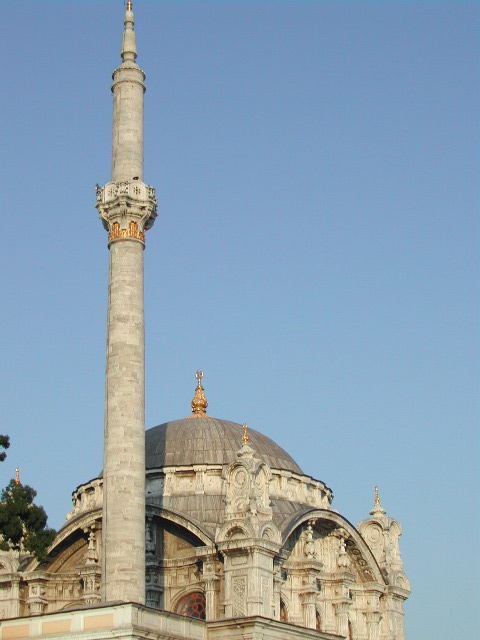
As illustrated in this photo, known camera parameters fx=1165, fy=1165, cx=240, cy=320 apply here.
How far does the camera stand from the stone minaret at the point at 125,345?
33.4m

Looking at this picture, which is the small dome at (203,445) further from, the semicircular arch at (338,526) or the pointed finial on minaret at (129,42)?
the pointed finial on minaret at (129,42)

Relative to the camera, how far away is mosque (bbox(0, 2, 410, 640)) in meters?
33.5

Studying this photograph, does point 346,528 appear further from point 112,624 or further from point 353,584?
point 112,624

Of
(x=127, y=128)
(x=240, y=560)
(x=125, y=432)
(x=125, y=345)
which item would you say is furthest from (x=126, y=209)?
(x=240, y=560)

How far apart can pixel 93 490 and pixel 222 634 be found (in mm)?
10550

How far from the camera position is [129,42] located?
40000 millimetres

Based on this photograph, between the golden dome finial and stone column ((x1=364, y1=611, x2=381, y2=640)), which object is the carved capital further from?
stone column ((x1=364, y1=611, x2=381, y2=640))

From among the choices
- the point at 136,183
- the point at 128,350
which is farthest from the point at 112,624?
the point at 136,183

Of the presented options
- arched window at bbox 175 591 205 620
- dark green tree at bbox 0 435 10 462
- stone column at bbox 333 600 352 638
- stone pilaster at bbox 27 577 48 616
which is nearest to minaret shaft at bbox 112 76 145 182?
dark green tree at bbox 0 435 10 462

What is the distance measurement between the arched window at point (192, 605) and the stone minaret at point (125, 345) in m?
7.25

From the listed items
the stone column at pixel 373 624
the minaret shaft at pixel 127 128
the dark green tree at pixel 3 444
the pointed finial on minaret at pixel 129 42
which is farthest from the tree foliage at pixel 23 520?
the stone column at pixel 373 624

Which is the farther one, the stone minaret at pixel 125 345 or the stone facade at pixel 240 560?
the stone facade at pixel 240 560

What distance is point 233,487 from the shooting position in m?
39.4

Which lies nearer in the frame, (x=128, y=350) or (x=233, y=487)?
(x=128, y=350)
